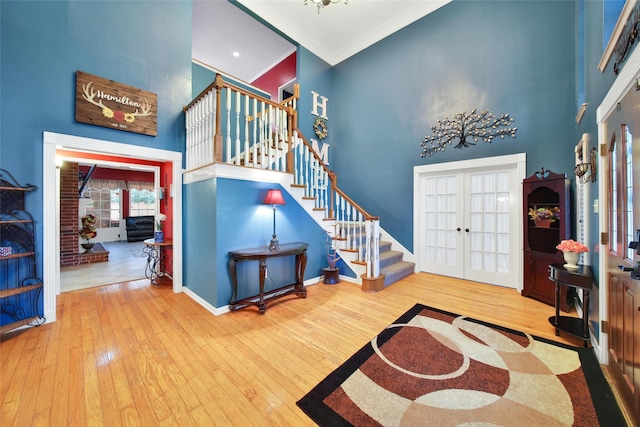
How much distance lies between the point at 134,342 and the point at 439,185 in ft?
16.9

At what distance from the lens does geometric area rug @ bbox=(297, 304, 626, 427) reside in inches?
57.4

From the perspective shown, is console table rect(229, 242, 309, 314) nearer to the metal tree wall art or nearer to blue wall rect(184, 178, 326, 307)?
blue wall rect(184, 178, 326, 307)

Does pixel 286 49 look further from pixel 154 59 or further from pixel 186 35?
pixel 154 59

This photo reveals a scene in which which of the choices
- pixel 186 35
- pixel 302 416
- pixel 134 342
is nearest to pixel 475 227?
pixel 302 416

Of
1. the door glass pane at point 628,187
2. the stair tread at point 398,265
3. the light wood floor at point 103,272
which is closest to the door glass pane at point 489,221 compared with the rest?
the stair tread at point 398,265

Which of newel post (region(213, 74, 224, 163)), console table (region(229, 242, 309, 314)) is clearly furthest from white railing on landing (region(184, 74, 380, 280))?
console table (region(229, 242, 309, 314))

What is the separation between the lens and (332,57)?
6238 millimetres

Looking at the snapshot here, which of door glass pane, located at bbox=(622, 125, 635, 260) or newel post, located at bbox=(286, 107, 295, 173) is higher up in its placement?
newel post, located at bbox=(286, 107, 295, 173)

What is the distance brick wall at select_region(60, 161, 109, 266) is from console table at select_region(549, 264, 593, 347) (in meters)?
8.38

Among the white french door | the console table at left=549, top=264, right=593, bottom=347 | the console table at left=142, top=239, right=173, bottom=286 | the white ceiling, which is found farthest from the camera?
the white ceiling

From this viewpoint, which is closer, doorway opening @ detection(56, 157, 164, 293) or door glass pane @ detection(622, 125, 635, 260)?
door glass pane @ detection(622, 125, 635, 260)

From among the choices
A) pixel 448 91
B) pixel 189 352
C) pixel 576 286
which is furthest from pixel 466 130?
pixel 189 352

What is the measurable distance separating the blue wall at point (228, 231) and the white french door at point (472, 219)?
2601mm

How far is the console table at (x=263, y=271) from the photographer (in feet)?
9.57
